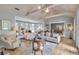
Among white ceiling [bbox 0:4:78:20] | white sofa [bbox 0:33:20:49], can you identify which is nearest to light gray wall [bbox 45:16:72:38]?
white ceiling [bbox 0:4:78:20]

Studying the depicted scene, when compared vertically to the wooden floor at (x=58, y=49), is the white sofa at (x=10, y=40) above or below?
above

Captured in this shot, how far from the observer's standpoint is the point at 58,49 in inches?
92.6

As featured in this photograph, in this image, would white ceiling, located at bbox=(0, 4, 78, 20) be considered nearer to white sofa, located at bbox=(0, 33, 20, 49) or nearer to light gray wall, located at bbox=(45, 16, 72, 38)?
light gray wall, located at bbox=(45, 16, 72, 38)

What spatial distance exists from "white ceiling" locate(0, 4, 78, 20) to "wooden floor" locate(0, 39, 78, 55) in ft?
1.60

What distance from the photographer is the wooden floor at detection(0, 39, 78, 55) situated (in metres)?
2.32

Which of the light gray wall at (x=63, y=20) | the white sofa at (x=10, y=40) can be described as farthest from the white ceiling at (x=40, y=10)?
the white sofa at (x=10, y=40)

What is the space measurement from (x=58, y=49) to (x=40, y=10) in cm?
77

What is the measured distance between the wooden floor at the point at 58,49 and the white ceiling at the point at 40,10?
19.2 inches

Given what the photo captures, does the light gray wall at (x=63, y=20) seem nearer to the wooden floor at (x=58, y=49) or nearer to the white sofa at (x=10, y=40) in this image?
the wooden floor at (x=58, y=49)

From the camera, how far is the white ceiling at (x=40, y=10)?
233 cm

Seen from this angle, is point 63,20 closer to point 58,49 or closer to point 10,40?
point 58,49

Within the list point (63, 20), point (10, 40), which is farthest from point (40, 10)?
point (10, 40)
